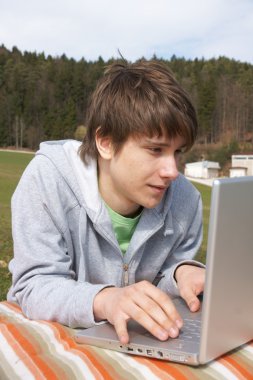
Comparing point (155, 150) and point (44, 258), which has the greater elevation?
point (155, 150)

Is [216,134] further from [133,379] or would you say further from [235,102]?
[133,379]

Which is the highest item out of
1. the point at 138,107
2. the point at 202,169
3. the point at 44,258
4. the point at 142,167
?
the point at 138,107

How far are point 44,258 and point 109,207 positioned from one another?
329 mm

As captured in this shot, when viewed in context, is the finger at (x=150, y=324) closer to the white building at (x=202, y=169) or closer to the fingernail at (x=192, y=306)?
the fingernail at (x=192, y=306)

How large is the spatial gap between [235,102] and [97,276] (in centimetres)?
5681

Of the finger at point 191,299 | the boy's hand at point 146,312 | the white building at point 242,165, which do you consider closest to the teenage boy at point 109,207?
the finger at point 191,299

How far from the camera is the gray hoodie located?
127 centimetres

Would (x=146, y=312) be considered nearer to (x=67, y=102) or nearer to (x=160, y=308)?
(x=160, y=308)

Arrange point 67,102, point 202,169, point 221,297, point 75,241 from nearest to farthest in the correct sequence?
point 221,297 < point 75,241 < point 202,169 < point 67,102

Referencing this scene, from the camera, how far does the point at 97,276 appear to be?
1.57 m

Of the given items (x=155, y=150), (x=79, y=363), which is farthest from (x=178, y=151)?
(x=79, y=363)

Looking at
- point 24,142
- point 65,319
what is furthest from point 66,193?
point 24,142

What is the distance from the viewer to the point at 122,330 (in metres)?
1.04

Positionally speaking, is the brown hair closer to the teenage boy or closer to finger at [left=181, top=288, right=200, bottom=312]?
the teenage boy
